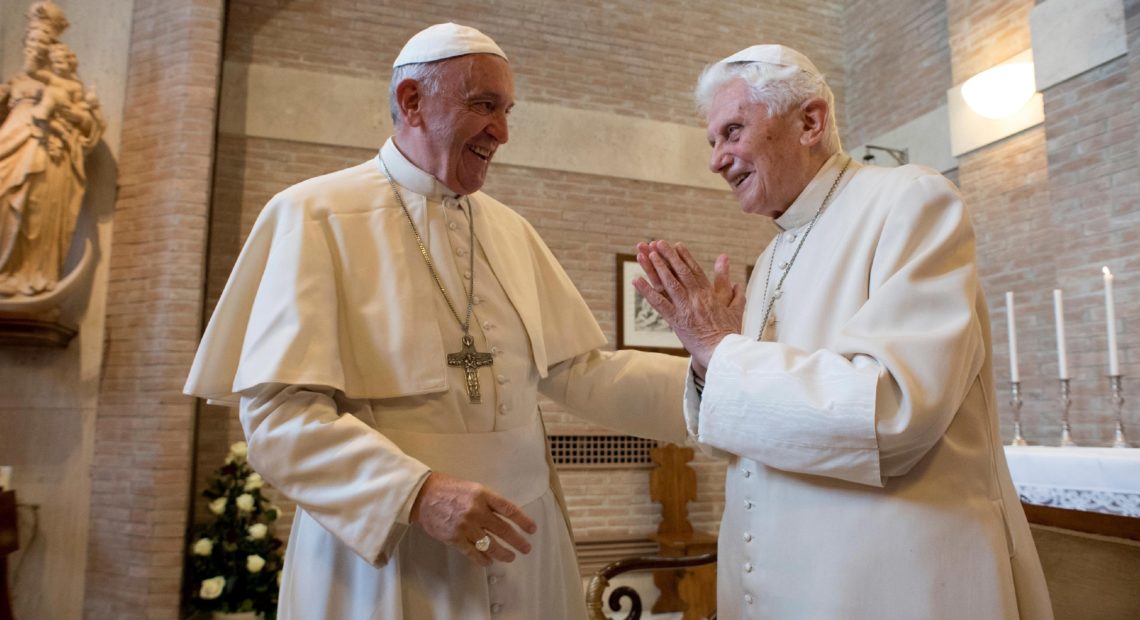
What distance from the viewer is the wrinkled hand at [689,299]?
5.88 ft

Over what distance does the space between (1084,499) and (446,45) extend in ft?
8.61

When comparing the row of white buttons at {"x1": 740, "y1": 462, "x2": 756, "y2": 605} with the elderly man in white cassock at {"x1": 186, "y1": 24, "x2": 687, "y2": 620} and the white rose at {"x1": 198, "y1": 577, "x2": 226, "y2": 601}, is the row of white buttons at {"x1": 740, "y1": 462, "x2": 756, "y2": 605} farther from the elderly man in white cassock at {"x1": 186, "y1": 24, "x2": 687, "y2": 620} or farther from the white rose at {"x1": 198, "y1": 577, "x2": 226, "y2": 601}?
the white rose at {"x1": 198, "y1": 577, "x2": 226, "y2": 601}

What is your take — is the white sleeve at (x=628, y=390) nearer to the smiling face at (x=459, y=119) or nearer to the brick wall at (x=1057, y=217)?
the smiling face at (x=459, y=119)

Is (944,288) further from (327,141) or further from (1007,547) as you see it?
(327,141)

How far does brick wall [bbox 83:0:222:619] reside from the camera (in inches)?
216

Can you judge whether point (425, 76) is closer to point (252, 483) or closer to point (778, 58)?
point (778, 58)

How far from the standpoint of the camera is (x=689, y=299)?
6.01ft

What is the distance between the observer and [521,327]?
214 cm

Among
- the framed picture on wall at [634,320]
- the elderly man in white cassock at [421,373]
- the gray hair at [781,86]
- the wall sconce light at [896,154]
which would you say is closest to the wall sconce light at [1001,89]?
the wall sconce light at [896,154]

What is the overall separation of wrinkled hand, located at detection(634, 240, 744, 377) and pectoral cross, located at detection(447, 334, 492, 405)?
416 millimetres

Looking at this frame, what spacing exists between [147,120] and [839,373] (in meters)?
5.75

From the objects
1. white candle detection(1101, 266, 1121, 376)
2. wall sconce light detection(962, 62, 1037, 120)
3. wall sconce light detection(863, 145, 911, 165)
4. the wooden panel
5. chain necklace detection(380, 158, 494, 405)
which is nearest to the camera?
chain necklace detection(380, 158, 494, 405)

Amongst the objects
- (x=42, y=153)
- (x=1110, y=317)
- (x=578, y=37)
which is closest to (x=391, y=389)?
(x=1110, y=317)

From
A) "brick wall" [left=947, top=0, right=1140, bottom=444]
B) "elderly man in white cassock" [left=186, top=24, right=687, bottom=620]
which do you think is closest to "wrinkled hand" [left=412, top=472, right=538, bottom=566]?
"elderly man in white cassock" [left=186, top=24, right=687, bottom=620]
